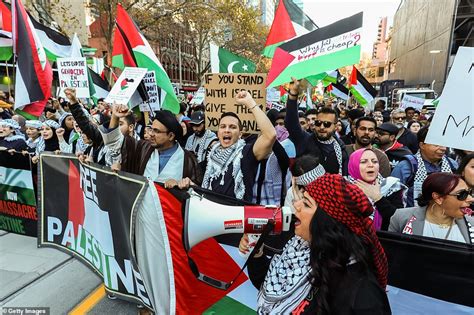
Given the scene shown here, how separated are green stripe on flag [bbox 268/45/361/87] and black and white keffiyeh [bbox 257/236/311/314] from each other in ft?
7.41

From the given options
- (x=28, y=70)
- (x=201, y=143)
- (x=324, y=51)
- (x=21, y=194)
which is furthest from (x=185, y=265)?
(x=28, y=70)

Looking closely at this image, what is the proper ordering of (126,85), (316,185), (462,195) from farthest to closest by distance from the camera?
(126,85), (462,195), (316,185)

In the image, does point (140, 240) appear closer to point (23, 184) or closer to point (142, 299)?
point (142, 299)

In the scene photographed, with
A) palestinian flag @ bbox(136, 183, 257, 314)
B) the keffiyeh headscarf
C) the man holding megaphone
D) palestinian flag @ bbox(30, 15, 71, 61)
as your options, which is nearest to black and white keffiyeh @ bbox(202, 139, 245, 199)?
the man holding megaphone

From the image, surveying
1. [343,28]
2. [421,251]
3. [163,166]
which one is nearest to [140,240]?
[163,166]

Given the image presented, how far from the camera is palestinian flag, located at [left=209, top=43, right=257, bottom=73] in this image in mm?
5121

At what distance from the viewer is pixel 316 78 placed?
4.77 meters

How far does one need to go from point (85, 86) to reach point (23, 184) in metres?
1.80

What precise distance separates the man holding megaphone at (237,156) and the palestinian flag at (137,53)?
2242mm

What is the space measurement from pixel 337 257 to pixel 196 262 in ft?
4.04

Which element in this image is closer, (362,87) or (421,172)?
(421,172)

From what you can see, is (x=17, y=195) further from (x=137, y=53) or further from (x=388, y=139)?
(x=388, y=139)

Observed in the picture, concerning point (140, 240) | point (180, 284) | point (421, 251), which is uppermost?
point (421, 251)

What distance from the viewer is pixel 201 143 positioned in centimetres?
530
